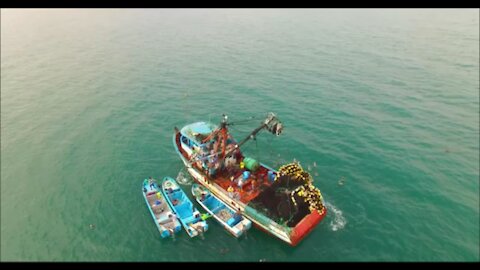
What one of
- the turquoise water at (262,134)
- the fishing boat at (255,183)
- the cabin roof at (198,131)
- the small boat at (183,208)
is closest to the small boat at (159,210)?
the small boat at (183,208)

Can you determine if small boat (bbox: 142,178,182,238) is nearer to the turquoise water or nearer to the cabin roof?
the turquoise water

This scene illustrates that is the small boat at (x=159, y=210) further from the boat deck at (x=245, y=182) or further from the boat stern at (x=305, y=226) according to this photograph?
the boat stern at (x=305, y=226)

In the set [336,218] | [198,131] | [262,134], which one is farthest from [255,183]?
[262,134]

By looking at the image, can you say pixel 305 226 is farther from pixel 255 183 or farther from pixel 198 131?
pixel 198 131

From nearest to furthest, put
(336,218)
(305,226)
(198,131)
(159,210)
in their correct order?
→ (305,226)
(336,218)
(159,210)
(198,131)

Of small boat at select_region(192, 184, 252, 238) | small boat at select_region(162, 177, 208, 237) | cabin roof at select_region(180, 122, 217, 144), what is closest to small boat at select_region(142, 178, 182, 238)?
small boat at select_region(162, 177, 208, 237)

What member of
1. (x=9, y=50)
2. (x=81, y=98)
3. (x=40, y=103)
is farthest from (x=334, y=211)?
(x=9, y=50)
